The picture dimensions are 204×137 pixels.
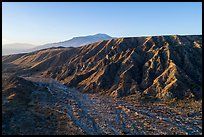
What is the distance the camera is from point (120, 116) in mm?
35156

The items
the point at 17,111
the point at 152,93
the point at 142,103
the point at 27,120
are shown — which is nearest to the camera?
the point at 27,120

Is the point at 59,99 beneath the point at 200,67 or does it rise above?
beneath

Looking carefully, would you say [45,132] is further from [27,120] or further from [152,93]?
[152,93]

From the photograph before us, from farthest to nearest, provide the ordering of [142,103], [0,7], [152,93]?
1. [152,93]
2. [142,103]
3. [0,7]

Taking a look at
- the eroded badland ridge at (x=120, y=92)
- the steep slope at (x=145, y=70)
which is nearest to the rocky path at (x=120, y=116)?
the eroded badland ridge at (x=120, y=92)

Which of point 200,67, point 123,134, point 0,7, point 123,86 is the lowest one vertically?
point 123,134

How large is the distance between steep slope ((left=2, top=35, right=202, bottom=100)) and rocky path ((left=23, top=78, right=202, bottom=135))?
544 centimetres

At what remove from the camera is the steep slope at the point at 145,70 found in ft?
150

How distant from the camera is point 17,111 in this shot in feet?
112

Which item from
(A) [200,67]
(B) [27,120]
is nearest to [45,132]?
(B) [27,120]

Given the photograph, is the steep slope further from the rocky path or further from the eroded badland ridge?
the rocky path

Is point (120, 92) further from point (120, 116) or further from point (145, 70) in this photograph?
point (120, 116)

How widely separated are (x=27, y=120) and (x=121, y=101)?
1888cm

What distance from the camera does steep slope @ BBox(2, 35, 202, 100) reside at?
45.7 meters
